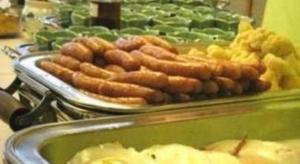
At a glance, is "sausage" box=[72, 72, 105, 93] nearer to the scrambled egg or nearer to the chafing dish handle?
the chafing dish handle

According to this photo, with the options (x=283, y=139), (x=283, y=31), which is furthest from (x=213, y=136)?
(x=283, y=31)

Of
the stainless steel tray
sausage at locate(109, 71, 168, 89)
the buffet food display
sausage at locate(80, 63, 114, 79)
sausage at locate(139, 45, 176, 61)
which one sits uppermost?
sausage at locate(139, 45, 176, 61)

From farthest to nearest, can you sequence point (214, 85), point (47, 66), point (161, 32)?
point (161, 32) → point (47, 66) → point (214, 85)

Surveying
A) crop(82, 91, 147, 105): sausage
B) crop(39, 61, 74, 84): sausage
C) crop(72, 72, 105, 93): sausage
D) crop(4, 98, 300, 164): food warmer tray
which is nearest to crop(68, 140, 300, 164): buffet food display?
crop(4, 98, 300, 164): food warmer tray

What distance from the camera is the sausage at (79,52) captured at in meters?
1.40

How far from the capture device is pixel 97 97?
123 centimetres

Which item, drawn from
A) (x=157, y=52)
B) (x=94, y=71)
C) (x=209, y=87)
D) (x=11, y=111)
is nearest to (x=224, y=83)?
(x=209, y=87)

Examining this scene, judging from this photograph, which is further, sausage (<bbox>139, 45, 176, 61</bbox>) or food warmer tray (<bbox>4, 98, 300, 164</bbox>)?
sausage (<bbox>139, 45, 176, 61</bbox>)

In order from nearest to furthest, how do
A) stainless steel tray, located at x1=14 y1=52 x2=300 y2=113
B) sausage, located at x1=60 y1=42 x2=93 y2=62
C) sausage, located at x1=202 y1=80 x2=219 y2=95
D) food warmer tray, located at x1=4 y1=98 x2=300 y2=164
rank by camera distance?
1. food warmer tray, located at x1=4 y1=98 x2=300 y2=164
2. stainless steel tray, located at x1=14 y1=52 x2=300 y2=113
3. sausage, located at x1=202 y1=80 x2=219 y2=95
4. sausage, located at x1=60 y1=42 x2=93 y2=62

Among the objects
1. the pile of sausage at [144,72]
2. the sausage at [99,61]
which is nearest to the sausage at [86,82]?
the pile of sausage at [144,72]

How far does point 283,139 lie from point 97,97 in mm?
399

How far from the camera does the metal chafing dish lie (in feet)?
3.88

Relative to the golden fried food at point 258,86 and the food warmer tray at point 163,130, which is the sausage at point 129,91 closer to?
the food warmer tray at point 163,130

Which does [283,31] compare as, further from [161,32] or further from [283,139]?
[283,139]
